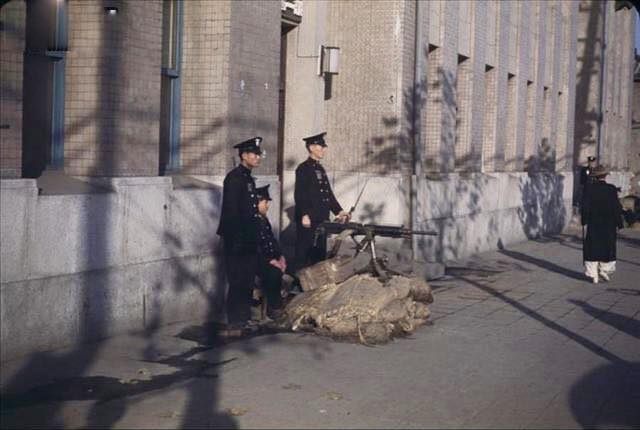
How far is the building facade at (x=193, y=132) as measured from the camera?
9508 millimetres

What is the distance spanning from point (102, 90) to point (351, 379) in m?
3.88

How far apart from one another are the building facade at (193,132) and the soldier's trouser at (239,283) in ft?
2.22

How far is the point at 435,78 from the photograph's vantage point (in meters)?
19.0

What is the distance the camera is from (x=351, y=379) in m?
8.91

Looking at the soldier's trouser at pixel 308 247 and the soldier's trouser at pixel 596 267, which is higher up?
the soldier's trouser at pixel 308 247

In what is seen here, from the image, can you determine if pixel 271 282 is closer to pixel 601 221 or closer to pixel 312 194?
pixel 312 194

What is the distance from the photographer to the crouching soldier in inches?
444

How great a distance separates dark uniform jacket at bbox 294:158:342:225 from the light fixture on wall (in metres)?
3.03

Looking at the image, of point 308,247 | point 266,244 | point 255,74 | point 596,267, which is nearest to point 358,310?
point 266,244

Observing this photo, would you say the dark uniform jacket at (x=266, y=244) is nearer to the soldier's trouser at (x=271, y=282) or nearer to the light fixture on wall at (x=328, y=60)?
the soldier's trouser at (x=271, y=282)

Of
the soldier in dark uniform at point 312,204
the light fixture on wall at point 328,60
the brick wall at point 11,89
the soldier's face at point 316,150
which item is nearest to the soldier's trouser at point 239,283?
the soldier in dark uniform at point 312,204

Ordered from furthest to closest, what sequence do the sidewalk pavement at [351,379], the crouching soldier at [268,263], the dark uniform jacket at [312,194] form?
the dark uniform jacket at [312,194], the crouching soldier at [268,263], the sidewalk pavement at [351,379]

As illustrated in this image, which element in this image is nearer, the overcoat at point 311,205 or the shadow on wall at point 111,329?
the shadow on wall at point 111,329

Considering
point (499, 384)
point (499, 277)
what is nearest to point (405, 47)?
point (499, 277)
